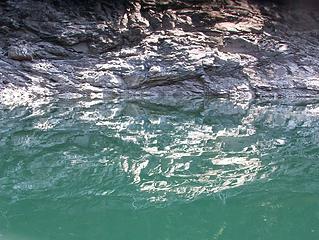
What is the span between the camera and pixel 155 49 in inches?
283

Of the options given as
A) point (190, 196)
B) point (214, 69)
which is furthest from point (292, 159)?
point (214, 69)

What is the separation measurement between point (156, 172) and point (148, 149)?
630 millimetres

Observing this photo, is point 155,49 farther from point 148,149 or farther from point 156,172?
point 156,172

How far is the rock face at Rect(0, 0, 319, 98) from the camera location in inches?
266

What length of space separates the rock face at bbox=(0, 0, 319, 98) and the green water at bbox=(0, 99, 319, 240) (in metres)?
0.78

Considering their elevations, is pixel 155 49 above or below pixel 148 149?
above

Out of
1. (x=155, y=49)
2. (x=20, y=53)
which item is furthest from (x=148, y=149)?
(x=20, y=53)

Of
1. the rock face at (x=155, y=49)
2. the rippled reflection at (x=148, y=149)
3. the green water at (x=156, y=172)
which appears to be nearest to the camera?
the green water at (x=156, y=172)

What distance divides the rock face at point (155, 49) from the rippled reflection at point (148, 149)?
59cm

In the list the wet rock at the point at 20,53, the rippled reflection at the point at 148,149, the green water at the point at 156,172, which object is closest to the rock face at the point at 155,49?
the wet rock at the point at 20,53

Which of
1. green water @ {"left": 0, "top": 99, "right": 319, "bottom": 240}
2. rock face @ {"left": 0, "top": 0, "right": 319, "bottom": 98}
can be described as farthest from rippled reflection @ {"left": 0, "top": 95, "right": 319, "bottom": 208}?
rock face @ {"left": 0, "top": 0, "right": 319, "bottom": 98}

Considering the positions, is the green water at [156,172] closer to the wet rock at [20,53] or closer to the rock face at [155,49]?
the rock face at [155,49]

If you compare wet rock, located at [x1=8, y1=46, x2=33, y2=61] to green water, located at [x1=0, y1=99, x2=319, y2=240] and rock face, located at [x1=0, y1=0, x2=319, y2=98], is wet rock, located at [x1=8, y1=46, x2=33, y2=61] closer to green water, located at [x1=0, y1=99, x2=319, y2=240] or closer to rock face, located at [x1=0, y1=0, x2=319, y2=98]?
rock face, located at [x1=0, y1=0, x2=319, y2=98]

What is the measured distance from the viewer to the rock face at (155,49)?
6.76 m
